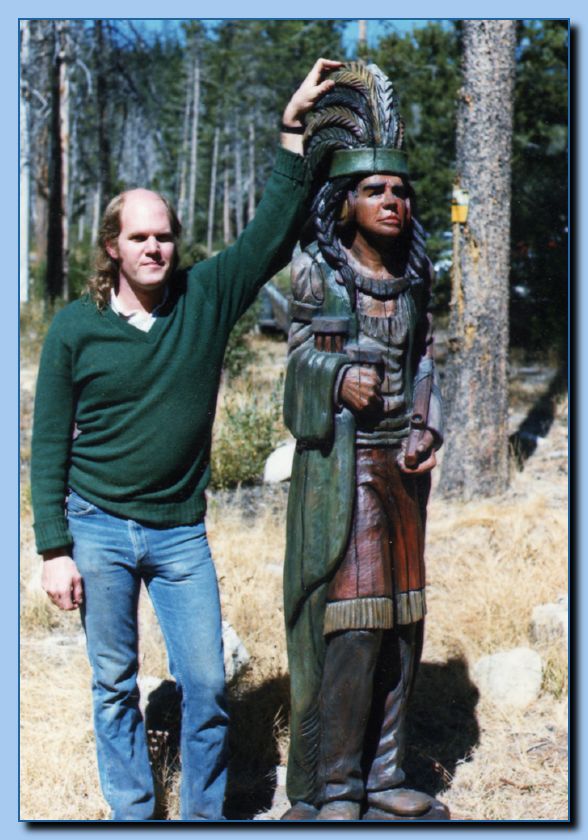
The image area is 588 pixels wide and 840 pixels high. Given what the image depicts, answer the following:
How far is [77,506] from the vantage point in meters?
3.39

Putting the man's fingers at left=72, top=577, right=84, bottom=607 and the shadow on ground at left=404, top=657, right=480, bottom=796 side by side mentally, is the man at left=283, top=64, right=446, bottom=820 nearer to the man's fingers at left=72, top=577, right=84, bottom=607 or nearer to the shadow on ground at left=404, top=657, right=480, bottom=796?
the man's fingers at left=72, top=577, right=84, bottom=607

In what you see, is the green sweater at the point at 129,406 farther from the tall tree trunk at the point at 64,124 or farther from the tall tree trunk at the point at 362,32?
the tall tree trunk at the point at 362,32

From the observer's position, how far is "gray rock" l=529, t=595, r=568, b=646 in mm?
5270

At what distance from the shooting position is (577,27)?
443cm

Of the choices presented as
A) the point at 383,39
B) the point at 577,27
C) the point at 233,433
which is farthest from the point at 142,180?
the point at 577,27

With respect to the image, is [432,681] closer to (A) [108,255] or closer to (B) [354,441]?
(B) [354,441]

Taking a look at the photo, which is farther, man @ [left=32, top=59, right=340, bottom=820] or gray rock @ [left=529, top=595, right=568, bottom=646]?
gray rock @ [left=529, top=595, right=568, bottom=646]

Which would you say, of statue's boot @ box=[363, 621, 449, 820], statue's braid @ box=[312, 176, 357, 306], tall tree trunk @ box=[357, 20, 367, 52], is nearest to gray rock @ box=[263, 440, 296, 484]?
statue's boot @ box=[363, 621, 449, 820]

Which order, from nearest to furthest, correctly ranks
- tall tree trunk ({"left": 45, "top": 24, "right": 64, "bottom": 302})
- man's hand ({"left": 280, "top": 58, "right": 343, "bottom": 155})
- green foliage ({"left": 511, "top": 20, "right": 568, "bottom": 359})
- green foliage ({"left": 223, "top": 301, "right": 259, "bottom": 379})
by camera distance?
man's hand ({"left": 280, "top": 58, "right": 343, "bottom": 155})
green foliage ({"left": 223, "top": 301, "right": 259, "bottom": 379})
green foliage ({"left": 511, "top": 20, "right": 568, "bottom": 359})
tall tree trunk ({"left": 45, "top": 24, "right": 64, "bottom": 302})

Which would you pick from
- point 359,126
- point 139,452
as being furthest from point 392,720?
point 359,126

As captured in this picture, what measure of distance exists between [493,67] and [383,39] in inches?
174

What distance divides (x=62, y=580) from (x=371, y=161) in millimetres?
1695

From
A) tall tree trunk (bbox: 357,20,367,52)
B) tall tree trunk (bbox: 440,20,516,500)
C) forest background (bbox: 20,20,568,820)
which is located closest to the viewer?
forest background (bbox: 20,20,568,820)

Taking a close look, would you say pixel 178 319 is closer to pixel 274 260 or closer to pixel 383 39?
pixel 274 260
